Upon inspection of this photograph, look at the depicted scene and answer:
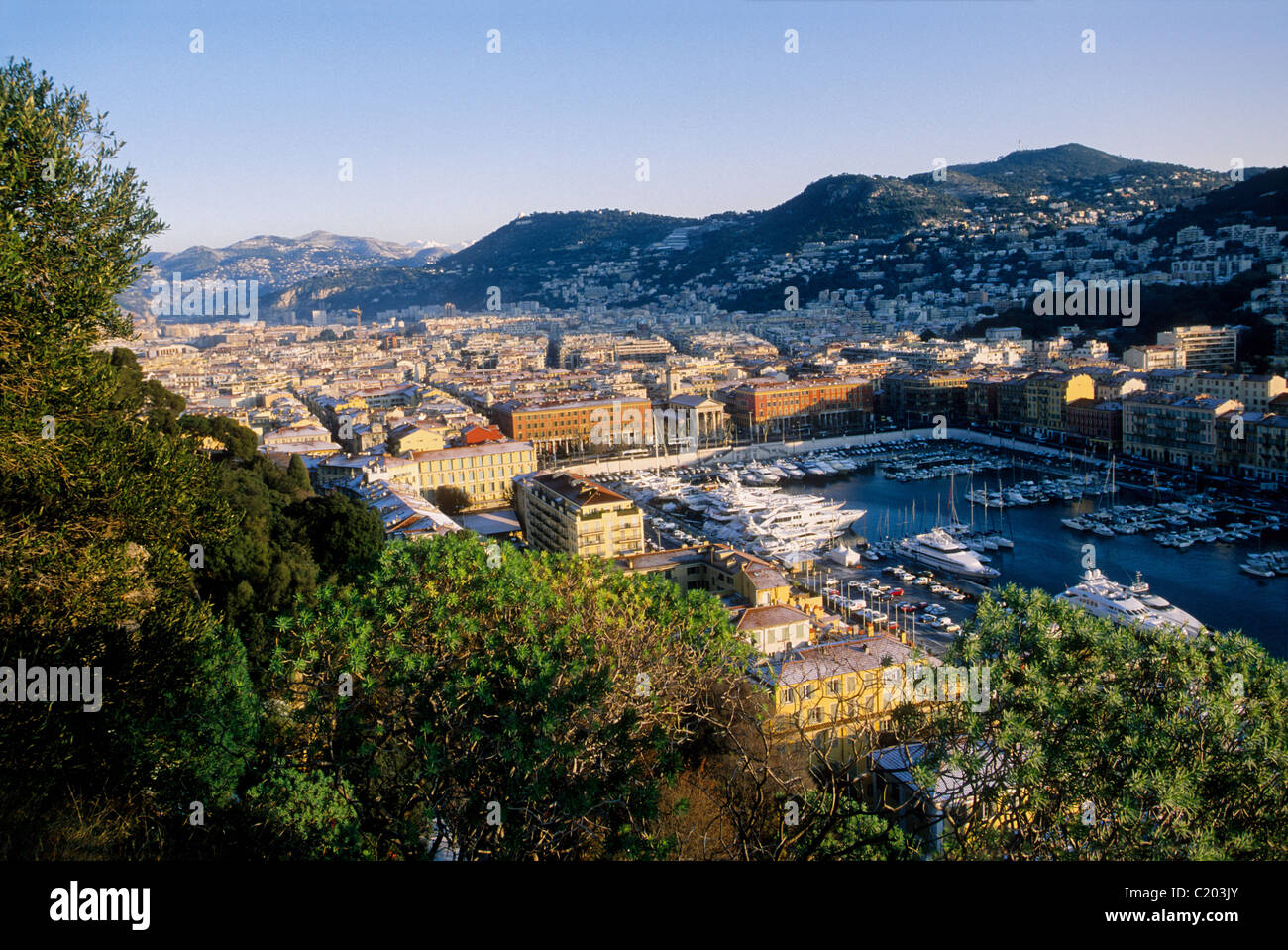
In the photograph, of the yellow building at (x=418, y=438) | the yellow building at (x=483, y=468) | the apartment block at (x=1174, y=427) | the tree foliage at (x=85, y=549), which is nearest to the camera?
the tree foliage at (x=85, y=549)

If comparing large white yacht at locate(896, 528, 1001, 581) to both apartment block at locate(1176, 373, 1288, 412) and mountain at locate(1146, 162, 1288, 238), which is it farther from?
mountain at locate(1146, 162, 1288, 238)

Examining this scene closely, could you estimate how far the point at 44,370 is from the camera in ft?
11.1

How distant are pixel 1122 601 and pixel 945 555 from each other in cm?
290

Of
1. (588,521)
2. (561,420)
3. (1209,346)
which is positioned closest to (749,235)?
(1209,346)

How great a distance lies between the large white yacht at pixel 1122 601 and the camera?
9806mm

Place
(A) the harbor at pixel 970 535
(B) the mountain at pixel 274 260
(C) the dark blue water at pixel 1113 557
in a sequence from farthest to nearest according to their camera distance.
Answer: (B) the mountain at pixel 274 260 < (A) the harbor at pixel 970 535 < (C) the dark blue water at pixel 1113 557

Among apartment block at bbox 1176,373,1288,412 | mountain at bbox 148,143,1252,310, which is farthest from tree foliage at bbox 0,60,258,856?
mountain at bbox 148,143,1252,310

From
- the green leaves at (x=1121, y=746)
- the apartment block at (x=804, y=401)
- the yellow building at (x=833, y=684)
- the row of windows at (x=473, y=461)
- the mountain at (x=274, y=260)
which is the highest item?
the mountain at (x=274, y=260)

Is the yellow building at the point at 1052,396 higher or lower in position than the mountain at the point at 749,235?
lower

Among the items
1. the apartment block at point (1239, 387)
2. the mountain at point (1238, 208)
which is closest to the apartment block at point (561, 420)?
the apartment block at point (1239, 387)

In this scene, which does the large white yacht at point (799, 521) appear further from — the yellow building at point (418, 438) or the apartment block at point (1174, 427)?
the apartment block at point (1174, 427)

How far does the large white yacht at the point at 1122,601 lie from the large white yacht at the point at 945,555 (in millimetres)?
1494

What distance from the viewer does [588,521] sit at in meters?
11.8
